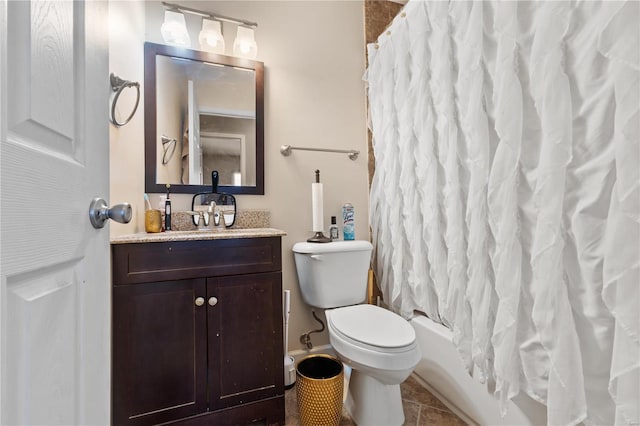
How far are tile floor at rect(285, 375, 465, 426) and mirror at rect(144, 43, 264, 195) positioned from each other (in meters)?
1.17

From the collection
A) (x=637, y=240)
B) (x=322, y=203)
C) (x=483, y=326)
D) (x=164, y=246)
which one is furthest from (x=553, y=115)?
(x=164, y=246)

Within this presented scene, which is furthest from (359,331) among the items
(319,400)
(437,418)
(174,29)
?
(174,29)

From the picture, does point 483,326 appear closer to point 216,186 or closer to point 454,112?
point 454,112

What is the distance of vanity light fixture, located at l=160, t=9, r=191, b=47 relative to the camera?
1.58m

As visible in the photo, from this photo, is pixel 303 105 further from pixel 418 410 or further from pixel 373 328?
pixel 418 410

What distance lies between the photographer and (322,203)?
1821 millimetres

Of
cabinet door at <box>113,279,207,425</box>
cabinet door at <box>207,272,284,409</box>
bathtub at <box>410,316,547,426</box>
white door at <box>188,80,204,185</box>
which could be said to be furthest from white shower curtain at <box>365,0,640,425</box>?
white door at <box>188,80,204,185</box>

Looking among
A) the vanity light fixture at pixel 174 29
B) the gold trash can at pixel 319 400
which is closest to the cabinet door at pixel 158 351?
the gold trash can at pixel 319 400

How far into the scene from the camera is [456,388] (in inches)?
53.6

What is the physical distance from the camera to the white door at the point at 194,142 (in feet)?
5.37

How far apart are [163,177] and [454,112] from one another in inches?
58.3

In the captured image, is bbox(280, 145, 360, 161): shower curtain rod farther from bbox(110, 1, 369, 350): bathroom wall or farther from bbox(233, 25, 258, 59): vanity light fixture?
bbox(233, 25, 258, 59): vanity light fixture

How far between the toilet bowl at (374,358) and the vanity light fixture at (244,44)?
5.14 feet

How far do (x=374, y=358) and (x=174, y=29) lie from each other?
1927 mm
